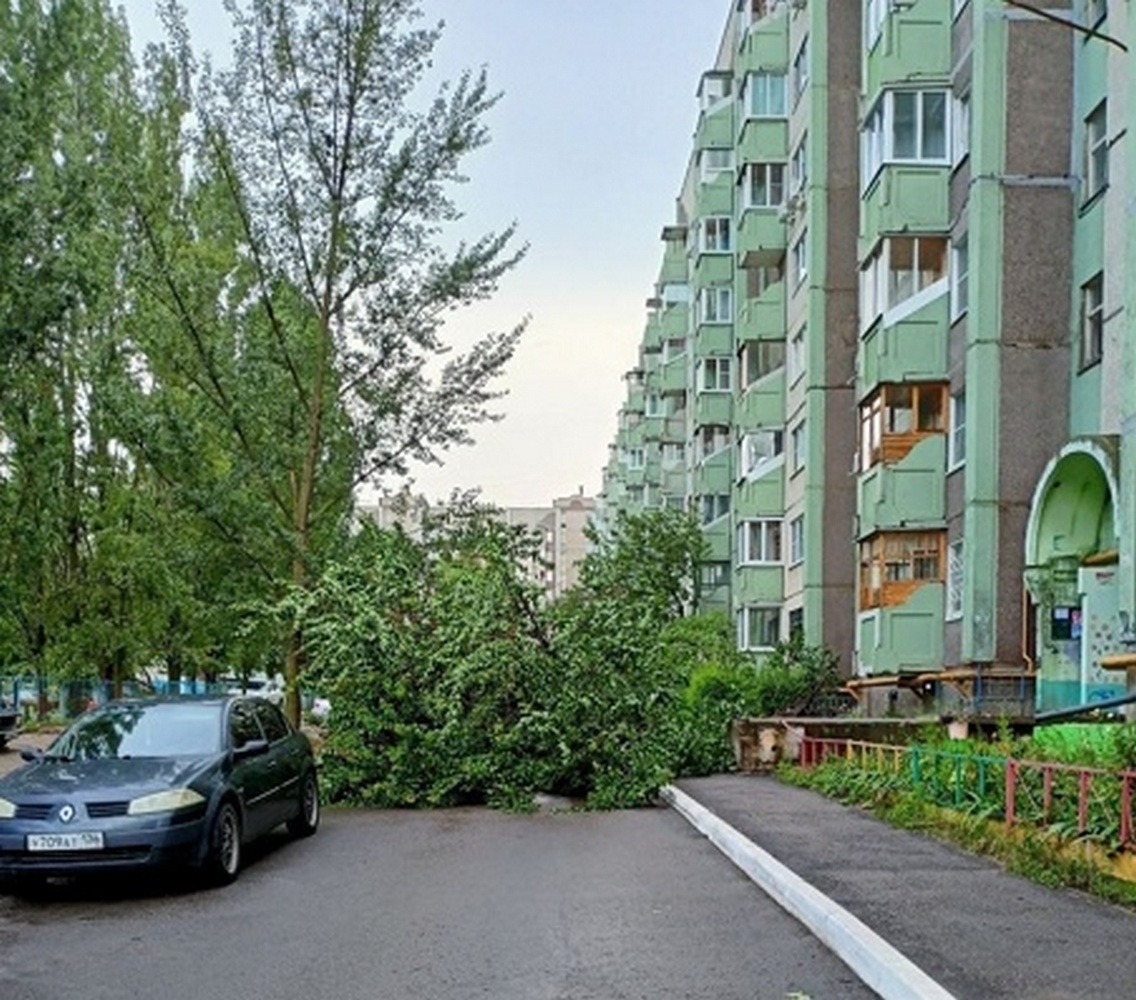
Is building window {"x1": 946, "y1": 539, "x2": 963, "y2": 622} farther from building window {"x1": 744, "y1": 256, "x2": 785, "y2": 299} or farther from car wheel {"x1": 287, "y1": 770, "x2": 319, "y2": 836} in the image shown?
building window {"x1": 744, "y1": 256, "x2": 785, "y2": 299}

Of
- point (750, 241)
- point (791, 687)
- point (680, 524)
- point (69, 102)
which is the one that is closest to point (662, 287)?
point (680, 524)

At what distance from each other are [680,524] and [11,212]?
37.6 meters

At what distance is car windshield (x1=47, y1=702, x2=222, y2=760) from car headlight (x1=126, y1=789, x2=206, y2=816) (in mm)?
1047

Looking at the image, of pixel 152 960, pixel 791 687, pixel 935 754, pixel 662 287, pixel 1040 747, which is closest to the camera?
pixel 152 960

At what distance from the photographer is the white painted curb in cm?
714

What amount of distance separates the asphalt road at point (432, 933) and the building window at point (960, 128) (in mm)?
16273

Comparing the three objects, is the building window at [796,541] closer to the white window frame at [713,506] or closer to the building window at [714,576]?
the white window frame at [713,506]

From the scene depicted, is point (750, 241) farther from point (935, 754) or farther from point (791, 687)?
point (935, 754)

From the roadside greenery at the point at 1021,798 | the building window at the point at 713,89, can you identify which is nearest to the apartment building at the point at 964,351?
the roadside greenery at the point at 1021,798

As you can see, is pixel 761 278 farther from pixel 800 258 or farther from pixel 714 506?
pixel 714 506

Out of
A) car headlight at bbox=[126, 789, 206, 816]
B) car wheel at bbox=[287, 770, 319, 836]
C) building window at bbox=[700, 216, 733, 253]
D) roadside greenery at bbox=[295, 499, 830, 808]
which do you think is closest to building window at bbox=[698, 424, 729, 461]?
building window at bbox=[700, 216, 733, 253]

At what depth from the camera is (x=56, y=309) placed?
17531 millimetres

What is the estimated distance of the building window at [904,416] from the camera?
2711 cm

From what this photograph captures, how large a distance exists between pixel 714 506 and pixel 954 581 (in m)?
28.9
